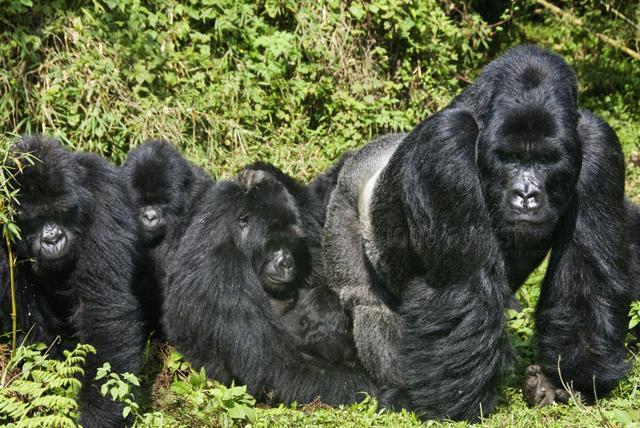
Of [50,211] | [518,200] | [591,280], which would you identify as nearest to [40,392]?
[50,211]

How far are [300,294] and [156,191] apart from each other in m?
1.40

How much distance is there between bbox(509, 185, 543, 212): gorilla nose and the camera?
15.8 feet

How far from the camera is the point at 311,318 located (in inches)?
248

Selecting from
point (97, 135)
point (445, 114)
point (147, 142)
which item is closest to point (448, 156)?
point (445, 114)

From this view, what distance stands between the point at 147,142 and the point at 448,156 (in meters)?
3.16

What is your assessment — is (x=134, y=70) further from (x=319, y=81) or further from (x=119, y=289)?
(x=119, y=289)

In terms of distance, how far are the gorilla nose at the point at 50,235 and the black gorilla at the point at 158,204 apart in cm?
145

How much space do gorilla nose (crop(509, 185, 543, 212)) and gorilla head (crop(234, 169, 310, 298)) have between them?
1940 millimetres

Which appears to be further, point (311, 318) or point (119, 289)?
point (311, 318)

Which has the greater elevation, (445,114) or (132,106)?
(445,114)

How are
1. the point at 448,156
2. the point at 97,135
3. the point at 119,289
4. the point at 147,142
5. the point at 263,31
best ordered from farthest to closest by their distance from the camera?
the point at 263,31, the point at 97,135, the point at 147,142, the point at 119,289, the point at 448,156

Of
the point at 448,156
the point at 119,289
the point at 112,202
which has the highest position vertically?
the point at 448,156

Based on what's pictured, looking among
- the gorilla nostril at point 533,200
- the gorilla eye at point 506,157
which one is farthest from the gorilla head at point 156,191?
the gorilla nostril at point 533,200

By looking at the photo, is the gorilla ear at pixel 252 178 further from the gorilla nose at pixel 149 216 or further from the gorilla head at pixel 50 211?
the gorilla head at pixel 50 211
